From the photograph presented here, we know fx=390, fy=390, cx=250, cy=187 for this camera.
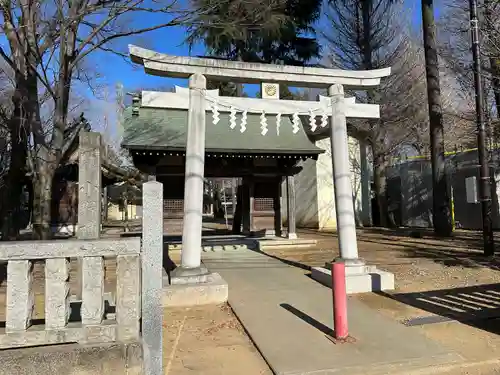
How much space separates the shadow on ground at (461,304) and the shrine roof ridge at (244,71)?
4167 mm

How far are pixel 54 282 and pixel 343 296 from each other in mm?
3138

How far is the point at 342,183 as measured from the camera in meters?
7.54

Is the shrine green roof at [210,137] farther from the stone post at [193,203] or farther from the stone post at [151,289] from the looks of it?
the stone post at [151,289]

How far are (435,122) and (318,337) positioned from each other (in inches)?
531

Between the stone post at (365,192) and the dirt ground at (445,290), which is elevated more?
the stone post at (365,192)

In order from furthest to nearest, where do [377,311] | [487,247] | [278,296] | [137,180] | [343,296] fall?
[137,180]
[487,247]
[278,296]
[377,311]
[343,296]

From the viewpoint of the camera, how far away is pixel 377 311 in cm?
579

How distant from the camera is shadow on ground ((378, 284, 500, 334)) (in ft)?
17.3

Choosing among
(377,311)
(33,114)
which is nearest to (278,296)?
(377,311)

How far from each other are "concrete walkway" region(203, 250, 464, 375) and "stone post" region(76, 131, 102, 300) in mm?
2266

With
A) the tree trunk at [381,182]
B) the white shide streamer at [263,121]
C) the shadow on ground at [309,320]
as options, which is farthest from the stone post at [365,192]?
the shadow on ground at [309,320]

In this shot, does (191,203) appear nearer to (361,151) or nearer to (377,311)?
(377,311)

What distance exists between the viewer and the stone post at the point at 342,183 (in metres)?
7.40

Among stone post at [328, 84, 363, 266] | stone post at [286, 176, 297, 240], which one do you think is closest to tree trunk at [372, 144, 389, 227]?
stone post at [286, 176, 297, 240]
